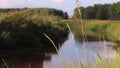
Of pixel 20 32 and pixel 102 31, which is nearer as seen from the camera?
pixel 102 31

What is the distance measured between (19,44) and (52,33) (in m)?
6.82

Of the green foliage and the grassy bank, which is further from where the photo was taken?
the green foliage

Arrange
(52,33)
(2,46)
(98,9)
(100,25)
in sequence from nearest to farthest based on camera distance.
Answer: (2,46)
(52,33)
(100,25)
(98,9)

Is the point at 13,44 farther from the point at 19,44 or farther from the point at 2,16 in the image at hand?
the point at 2,16

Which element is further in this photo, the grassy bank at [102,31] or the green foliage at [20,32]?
the green foliage at [20,32]

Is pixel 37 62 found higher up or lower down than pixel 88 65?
lower down

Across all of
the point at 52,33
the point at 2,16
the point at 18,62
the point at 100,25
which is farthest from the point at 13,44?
the point at 100,25

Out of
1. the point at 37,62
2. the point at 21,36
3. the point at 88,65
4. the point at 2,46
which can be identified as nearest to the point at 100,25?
the point at 21,36

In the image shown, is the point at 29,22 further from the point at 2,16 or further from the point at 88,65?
the point at 88,65

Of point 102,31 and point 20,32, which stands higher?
point 102,31

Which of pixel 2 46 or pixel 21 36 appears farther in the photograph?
pixel 21 36

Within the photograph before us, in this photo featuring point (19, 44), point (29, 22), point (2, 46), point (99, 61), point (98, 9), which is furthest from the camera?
point (98, 9)

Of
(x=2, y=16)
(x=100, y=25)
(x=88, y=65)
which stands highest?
(x=88, y=65)

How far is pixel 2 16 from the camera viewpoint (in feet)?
96.6
